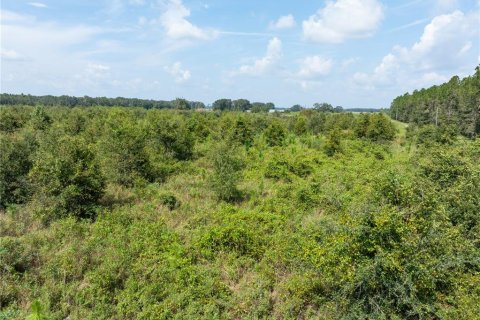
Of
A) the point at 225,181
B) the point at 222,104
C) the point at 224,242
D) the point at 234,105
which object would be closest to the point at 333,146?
the point at 225,181

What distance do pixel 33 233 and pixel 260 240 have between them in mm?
7852

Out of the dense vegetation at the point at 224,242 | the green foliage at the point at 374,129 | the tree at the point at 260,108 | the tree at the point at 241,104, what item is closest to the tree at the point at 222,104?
the tree at the point at 241,104

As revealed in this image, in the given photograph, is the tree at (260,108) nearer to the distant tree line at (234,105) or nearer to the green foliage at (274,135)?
the distant tree line at (234,105)

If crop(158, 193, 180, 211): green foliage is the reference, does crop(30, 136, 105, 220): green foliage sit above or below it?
above

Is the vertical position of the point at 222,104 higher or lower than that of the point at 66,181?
higher

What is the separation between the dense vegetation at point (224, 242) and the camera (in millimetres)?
6637

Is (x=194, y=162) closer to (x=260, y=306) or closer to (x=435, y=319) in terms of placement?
(x=260, y=306)

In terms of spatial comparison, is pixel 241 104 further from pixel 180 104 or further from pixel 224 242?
pixel 224 242

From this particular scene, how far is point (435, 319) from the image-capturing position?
6.89m

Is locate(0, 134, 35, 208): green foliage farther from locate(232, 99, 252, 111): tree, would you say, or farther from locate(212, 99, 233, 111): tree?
locate(232, 99, 252, 111): tree

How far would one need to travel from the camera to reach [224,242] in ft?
32.4

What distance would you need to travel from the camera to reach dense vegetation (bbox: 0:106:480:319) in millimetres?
6637

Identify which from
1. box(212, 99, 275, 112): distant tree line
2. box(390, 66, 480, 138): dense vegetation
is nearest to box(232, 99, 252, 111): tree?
box(212, 99, 275, 112): distant tree line

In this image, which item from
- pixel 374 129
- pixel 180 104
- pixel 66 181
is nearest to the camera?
pixel 66 181
